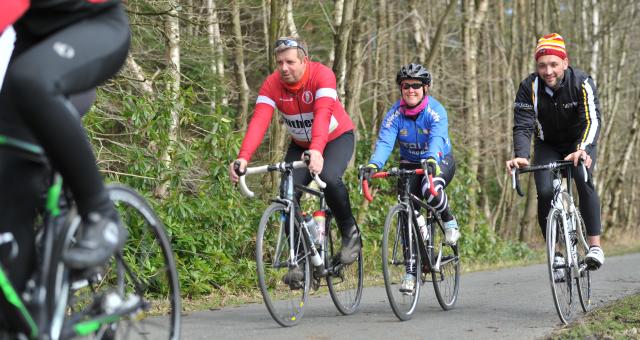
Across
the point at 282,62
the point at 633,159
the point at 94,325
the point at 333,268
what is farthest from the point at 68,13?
the point at 633,159

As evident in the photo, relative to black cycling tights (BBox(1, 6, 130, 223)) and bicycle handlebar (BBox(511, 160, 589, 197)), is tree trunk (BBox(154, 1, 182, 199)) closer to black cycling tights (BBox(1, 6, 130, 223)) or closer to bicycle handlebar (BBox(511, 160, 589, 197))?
bicycle handlebar (BBox(511, 160, 589, 197))

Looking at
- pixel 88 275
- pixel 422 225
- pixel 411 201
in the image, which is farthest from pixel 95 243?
pixel 422 225

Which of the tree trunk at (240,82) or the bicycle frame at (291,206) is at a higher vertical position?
the tree trunk at (240,82)

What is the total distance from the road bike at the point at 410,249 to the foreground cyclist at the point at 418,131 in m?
0.11

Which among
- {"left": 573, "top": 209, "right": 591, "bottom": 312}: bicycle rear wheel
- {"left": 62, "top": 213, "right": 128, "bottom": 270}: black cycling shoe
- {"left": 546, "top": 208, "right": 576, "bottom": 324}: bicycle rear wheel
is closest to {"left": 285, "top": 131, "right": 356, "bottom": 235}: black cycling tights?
{"left": 546, "top": 208, "right": 576, "bottom": 324}: bicycle rear wheel

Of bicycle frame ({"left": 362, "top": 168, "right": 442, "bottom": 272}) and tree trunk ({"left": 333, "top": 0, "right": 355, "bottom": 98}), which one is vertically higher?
tree trunk ({"left": 333, "top": 0, "right": 355, "bottom": 98})

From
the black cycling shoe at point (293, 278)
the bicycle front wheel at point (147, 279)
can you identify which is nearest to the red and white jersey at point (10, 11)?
the bicycle front wheel at point (147, 279)

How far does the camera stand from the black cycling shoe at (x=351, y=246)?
7.40 m

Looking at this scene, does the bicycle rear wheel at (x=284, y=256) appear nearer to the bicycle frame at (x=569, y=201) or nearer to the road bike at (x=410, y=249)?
the road bike at (x=410, y=249)

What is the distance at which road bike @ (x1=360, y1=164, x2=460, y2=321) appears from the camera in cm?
708

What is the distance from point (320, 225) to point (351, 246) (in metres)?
0.39

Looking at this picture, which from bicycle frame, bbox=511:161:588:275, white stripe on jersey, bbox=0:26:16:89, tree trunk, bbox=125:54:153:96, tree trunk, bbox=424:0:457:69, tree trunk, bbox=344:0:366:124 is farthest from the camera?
tree trunk, bbox=424:0:457:69

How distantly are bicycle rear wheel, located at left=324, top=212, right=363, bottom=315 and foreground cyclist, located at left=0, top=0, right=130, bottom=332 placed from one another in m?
3.97

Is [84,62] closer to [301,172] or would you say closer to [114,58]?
[114,58]
